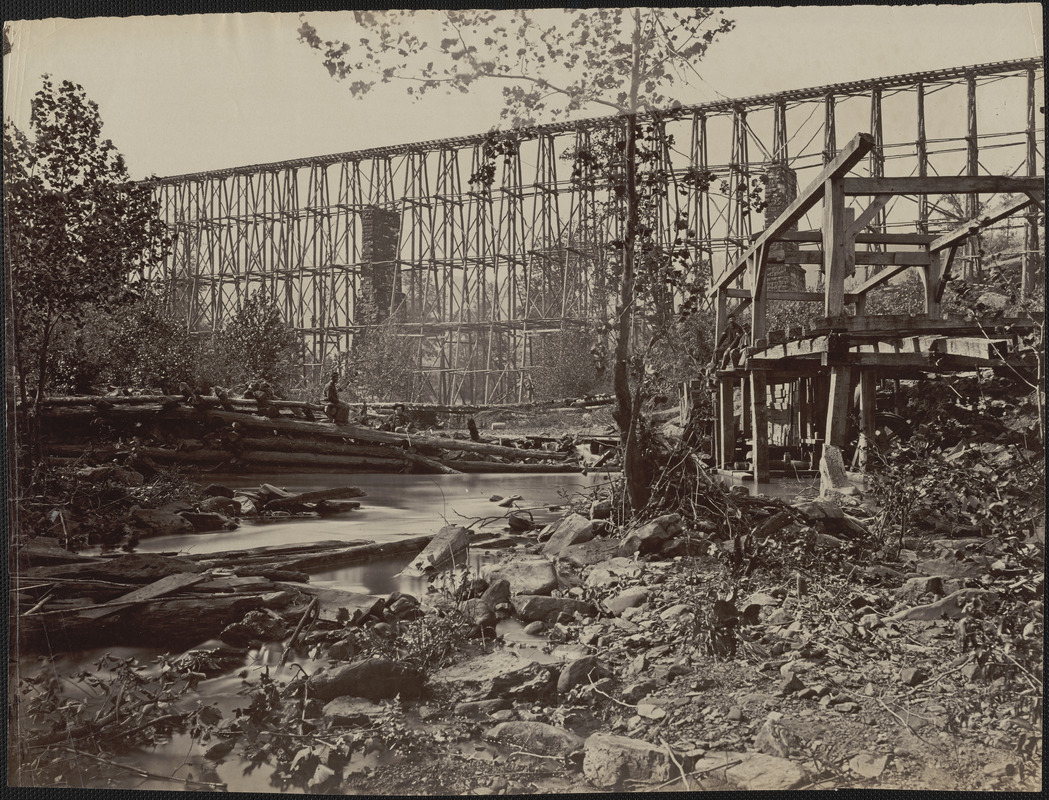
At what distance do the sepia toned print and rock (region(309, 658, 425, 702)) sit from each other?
0.06 feet

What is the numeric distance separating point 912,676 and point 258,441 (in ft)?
10.9

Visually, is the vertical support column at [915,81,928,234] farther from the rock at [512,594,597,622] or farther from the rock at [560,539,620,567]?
the rock at [512,594,597,622]

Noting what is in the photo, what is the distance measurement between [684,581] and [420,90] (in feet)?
9.18

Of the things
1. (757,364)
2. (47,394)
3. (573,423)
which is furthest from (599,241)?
(47,394)

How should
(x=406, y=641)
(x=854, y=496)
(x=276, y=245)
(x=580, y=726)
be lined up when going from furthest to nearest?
1. (x=276, y=245)
2. (x=854, y=496)
3. (x=406, y=641)
4. (x=580, y=726)

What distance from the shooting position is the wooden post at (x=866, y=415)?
13.6 ft

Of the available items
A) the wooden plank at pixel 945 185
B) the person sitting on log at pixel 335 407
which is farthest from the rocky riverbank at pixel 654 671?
the wooden plank at pixel 945 185

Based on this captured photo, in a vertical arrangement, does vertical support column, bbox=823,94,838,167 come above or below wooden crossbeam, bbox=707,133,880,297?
above

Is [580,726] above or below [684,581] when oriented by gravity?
below

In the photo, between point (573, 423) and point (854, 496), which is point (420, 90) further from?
A: point (854, 496)

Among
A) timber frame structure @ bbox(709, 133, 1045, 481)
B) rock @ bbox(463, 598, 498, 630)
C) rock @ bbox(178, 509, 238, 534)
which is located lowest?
rock @ bbox(463, 598, 498, 630)

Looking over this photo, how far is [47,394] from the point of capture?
12.3 ft

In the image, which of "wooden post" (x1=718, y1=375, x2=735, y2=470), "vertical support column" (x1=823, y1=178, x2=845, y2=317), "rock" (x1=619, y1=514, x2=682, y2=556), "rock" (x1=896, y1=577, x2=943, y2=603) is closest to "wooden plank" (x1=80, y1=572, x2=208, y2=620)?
"rock" (x1=619, y1=514, x2=682, y2=556)

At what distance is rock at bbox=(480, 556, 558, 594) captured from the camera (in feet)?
12.5
